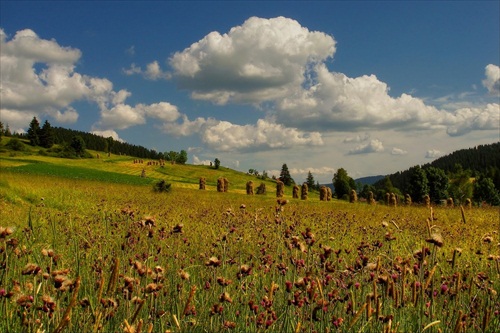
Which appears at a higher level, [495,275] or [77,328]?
[77,328]

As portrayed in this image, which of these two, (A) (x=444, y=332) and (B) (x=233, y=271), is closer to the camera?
(A) (x=444, y=332)

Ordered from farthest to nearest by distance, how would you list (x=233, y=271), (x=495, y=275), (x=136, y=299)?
(x=495, y=275) < (x=233, y=271) < (x=136, y=299)

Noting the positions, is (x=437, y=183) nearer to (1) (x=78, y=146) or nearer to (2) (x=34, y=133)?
(1) (x=78, y=146)

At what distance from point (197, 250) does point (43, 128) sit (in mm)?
139122

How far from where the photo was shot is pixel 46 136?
424 ft

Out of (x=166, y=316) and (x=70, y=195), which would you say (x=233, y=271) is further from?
(x=70, y=195)

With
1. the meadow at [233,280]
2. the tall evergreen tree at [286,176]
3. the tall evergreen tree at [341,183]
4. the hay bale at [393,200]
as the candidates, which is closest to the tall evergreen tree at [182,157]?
the tall evergreen tree at [286,176]

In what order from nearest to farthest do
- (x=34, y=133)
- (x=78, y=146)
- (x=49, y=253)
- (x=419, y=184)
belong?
(x=49, y=253) → (x=419, y=184) → (x=78, y=146) → (x=34, y=133)

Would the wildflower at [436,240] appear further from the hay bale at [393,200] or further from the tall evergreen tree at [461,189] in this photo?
the tall evergreen tree at [461,189]

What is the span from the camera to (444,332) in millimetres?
3061

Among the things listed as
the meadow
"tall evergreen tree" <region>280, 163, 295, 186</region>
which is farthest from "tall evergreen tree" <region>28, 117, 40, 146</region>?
the meadow

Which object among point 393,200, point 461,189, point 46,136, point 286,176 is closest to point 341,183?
point 286,176

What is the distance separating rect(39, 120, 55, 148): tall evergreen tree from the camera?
129 m

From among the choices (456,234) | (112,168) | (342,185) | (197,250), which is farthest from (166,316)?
(342,185)
